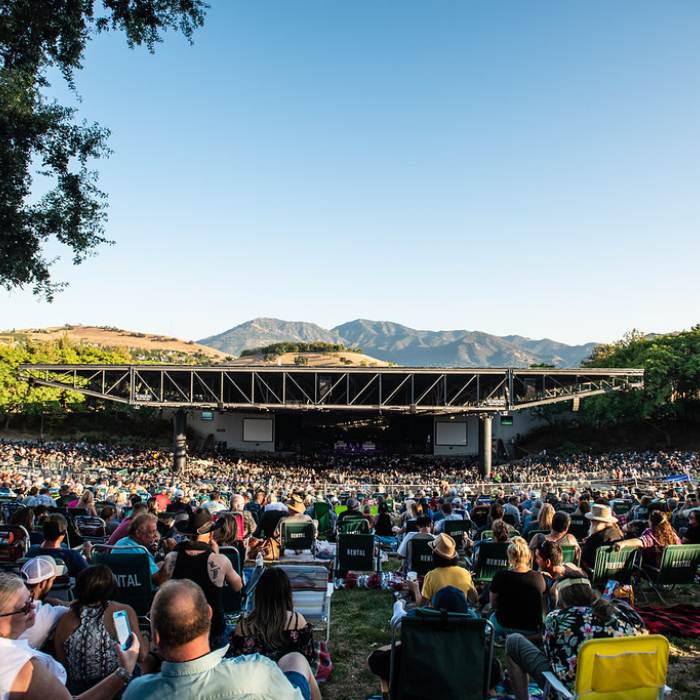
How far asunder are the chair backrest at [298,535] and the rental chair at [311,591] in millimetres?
3072

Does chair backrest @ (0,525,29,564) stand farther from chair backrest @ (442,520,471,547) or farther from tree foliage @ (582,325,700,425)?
tree foliage @ (582,325,700,425)

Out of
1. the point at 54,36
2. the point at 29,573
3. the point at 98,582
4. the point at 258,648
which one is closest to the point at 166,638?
the point at 258,648

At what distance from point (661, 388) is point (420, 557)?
40.8 m

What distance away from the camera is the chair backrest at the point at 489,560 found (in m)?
7.68

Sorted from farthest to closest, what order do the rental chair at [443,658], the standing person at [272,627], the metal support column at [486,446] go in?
the metal support column at [486,446] < the rental chair at [443,658] < the standing person at [272,627]

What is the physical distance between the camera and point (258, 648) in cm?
363

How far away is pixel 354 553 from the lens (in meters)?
8.76

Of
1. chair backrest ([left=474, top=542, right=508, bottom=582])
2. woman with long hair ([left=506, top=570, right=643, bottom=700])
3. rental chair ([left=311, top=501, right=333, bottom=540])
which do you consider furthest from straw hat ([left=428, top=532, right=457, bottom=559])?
rental chair ([left=311, top=501, right=333, bottom=540])

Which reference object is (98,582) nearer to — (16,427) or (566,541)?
(566,541)

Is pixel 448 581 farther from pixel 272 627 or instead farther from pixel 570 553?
pixel 570 553

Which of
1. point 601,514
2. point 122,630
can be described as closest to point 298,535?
point 601,514

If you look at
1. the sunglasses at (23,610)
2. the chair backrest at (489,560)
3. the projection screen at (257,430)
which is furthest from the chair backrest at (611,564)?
the projection screen at (257,430)

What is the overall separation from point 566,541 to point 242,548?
402 centimetres

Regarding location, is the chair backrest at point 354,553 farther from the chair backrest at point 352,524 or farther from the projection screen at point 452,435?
the projection screen at point 452,435
